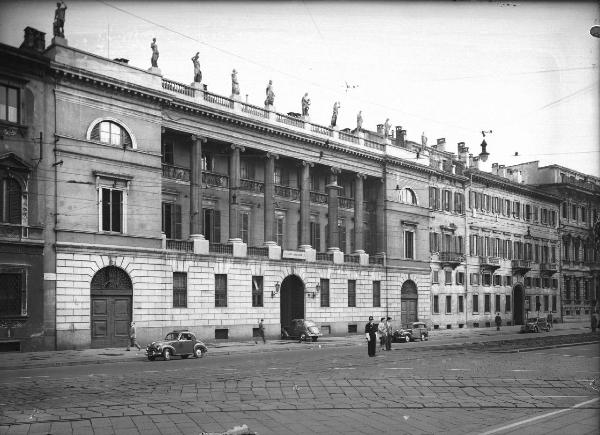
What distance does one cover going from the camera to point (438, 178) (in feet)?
216

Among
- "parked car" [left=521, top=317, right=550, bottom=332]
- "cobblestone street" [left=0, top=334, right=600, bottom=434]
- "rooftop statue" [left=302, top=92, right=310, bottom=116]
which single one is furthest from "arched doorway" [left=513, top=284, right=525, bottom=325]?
"cobblestone street" [left=0, top=334, right=600, bottom=434]

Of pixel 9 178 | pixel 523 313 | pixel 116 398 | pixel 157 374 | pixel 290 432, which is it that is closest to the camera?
pixel 290 432

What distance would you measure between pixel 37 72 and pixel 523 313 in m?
60.7

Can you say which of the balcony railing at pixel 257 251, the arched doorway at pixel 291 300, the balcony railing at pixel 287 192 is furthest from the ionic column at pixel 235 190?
the arched doorway at pixel 291 300

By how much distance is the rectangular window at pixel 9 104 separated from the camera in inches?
1322

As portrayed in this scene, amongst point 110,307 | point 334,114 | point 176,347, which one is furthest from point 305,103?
point 176,347

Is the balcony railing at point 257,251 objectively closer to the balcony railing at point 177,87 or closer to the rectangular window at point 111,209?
the rectangular window at point 111,209

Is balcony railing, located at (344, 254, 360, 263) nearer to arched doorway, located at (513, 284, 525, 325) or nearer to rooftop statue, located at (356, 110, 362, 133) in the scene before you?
rooftop statue, located at (356, 110, 362, 133)

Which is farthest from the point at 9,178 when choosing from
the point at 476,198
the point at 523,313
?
the point at 523,313

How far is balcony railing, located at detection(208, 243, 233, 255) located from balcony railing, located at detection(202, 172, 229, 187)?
14.0 feet

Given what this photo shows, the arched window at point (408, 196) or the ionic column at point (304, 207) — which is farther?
the arched window at point (408, 196)

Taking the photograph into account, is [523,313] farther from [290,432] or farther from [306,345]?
[290,432]

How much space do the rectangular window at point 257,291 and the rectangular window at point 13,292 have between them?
55.4 feet

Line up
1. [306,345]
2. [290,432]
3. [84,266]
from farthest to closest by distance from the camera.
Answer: [306,345] < [84,266] < [290,432]
